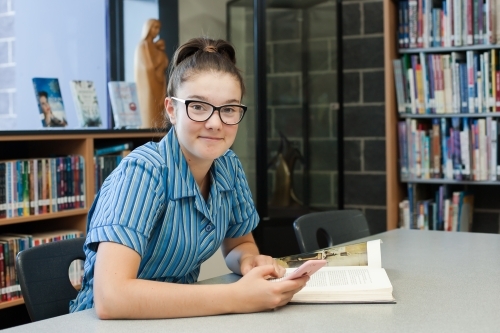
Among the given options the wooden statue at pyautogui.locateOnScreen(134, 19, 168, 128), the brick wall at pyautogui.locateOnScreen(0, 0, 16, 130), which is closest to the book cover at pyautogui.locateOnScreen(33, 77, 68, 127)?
the brick wall at pyautogui.locateOnScreen(0, 0, 16, 130)

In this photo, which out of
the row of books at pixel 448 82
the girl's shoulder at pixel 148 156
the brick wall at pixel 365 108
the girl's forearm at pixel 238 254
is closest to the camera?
the girl's shoulder at pixel 148 156

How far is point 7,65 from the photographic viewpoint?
3088 millimetres

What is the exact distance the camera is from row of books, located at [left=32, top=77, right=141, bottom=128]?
2969mm

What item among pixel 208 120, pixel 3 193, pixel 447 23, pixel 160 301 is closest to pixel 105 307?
pixel 160 301

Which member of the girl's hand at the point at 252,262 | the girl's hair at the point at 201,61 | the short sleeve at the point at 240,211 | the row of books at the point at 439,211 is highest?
the girl's hair at the point at 201,61

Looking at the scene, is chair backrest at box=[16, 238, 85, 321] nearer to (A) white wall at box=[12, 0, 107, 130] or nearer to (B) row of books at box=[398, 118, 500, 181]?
(A) white wall at box=[12, 0, 107, 130]

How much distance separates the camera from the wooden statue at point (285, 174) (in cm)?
379

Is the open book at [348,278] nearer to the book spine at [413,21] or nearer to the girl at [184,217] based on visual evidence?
the girl at [184,217]

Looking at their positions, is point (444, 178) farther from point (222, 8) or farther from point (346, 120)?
point (222, 8)

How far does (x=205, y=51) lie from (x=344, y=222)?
938mm

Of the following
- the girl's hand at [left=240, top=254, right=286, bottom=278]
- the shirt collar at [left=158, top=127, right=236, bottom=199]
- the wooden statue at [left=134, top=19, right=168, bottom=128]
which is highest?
the wooden statue at [left=134, top=19, right=168, bottom=128]

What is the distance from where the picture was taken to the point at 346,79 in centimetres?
404

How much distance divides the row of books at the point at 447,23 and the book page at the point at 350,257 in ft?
6.91

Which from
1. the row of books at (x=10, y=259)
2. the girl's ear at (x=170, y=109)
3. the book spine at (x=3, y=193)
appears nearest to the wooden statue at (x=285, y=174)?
the row of books at (x=10, y=259)
